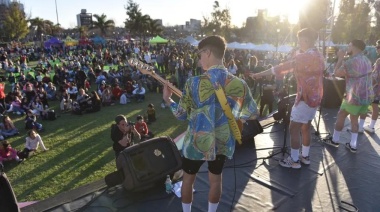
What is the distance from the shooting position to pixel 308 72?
357cm

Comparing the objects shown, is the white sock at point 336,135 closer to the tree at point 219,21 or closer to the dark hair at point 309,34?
the dark hair at point 309,34

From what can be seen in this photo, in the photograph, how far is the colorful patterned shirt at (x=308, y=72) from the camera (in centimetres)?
352

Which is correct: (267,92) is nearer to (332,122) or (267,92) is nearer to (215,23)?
(332,122)

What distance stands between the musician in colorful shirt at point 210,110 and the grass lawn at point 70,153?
386cm

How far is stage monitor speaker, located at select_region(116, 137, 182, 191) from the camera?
372cm

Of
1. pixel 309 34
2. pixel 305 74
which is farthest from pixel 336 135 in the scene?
pixel 309 34

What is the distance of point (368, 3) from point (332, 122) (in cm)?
3758

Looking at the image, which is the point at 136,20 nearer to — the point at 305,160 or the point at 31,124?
the point at 31,124

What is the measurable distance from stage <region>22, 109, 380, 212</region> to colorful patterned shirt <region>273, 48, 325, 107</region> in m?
1.13

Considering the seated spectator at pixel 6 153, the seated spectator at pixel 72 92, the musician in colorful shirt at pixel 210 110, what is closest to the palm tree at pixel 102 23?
the seated spectator at pixel 72 92

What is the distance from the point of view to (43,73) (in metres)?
17.9

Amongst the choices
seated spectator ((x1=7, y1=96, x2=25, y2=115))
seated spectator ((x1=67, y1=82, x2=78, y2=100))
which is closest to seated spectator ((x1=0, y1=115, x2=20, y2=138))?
seated spectator ((x1=7, y1=96, x2=25, y2=115))

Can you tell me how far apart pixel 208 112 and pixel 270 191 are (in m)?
1.87

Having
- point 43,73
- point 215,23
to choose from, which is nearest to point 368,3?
point 215,23
